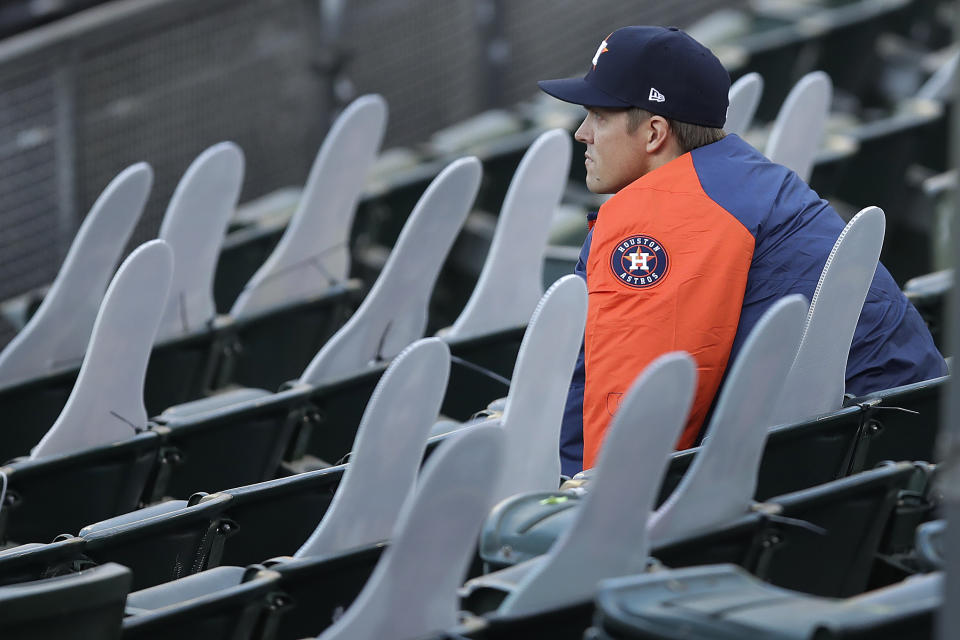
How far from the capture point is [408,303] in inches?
140

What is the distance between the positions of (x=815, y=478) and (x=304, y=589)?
990 mm

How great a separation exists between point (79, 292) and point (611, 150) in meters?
1.69

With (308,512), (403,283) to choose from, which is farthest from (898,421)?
(403,283)

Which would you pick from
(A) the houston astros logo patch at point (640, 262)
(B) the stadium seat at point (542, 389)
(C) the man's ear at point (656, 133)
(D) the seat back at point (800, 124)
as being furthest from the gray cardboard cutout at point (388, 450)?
(D) the seat back at point (800, 124)

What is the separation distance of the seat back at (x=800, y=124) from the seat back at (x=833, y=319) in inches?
51.3

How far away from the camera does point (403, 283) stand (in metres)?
3.49

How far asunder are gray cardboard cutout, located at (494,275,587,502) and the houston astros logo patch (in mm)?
204

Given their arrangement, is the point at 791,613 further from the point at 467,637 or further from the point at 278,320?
the point at 278,320

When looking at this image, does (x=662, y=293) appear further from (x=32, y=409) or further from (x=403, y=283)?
(x=32, y=409)

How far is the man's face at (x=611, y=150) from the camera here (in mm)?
2877

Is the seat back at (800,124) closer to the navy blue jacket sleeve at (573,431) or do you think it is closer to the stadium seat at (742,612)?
the navy blue jacket sleeve at (573,431)

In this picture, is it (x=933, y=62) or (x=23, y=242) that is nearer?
(x=23, y=242)

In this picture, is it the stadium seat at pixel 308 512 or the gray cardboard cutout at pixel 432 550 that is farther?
the stadium seat at pixel 308 512

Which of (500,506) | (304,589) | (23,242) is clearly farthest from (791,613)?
(23,242)
